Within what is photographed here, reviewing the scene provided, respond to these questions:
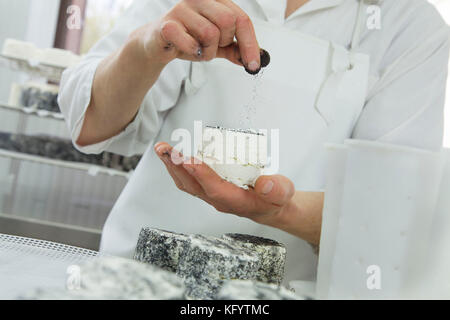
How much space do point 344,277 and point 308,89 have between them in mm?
596

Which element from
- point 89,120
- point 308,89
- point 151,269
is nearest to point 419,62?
point 308,89

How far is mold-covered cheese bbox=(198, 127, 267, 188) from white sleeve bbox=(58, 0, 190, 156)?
0.88 ft

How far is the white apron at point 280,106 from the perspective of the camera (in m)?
0.92

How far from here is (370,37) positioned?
96 centimetres

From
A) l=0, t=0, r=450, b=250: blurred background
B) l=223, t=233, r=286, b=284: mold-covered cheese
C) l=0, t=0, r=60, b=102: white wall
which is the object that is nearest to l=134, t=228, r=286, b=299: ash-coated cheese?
l=223, t=233, r=286, b=284: mold-covered cheese

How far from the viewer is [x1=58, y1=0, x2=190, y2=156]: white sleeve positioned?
906 millimetres

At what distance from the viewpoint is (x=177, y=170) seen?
1.86 ft

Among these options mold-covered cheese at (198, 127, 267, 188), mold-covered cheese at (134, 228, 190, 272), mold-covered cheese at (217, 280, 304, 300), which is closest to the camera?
mold-covered cheese at (217, 280, 304, 300)

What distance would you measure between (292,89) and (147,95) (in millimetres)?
288

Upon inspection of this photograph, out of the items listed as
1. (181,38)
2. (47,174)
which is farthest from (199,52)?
(47,174)

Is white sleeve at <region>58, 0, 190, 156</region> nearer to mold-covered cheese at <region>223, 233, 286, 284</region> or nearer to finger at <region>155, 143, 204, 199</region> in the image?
finger at <region>155, 143, 204, 199</region>

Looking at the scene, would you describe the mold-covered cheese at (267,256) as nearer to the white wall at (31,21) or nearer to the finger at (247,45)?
the finger at (247,45)
